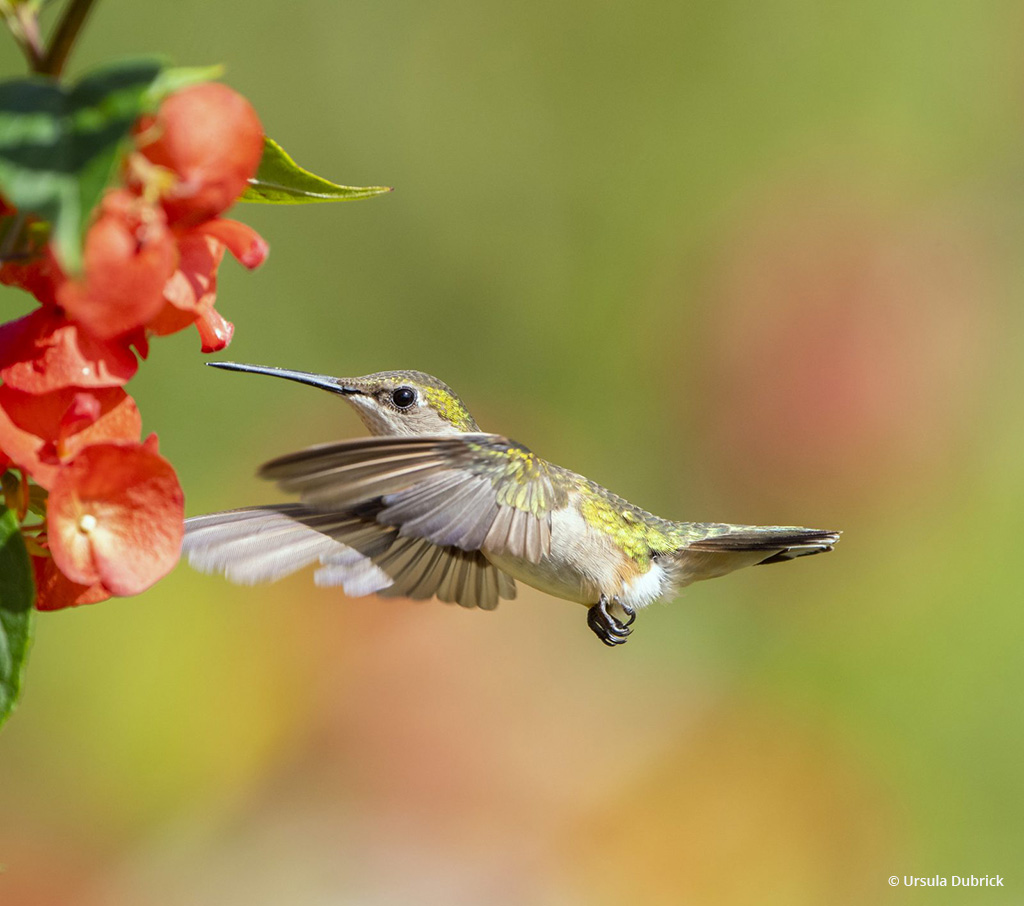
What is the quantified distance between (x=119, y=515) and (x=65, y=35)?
0.37 metres

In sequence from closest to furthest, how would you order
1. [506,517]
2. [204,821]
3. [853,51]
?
[506,517], [204,821], [853,51]

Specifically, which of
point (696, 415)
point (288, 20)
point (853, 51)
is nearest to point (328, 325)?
point (288, 20)

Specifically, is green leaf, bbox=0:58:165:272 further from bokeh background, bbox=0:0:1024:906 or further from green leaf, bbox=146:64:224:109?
bokeh background, bbox=0:0:1024:906

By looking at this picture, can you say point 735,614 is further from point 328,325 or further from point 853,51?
point 853,51

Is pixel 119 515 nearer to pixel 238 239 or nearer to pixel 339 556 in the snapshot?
pixel 238 239

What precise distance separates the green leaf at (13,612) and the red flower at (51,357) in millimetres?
119

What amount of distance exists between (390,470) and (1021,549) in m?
3.66

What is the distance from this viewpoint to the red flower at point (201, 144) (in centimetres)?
75

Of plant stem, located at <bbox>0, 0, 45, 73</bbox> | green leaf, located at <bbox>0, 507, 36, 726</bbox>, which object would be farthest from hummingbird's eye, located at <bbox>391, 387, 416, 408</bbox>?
plant stem, located at <bbox>0, 0, 45, 73</bbox>

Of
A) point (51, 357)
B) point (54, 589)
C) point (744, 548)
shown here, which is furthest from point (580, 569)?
point (51, 357)

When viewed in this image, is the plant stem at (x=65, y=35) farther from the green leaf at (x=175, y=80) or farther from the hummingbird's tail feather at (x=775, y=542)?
the hummingbird's tail feather at (x=775, y=542)

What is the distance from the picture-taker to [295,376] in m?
1.64

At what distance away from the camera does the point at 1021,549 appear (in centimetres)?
427

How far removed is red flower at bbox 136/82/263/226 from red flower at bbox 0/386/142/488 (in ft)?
0.68
